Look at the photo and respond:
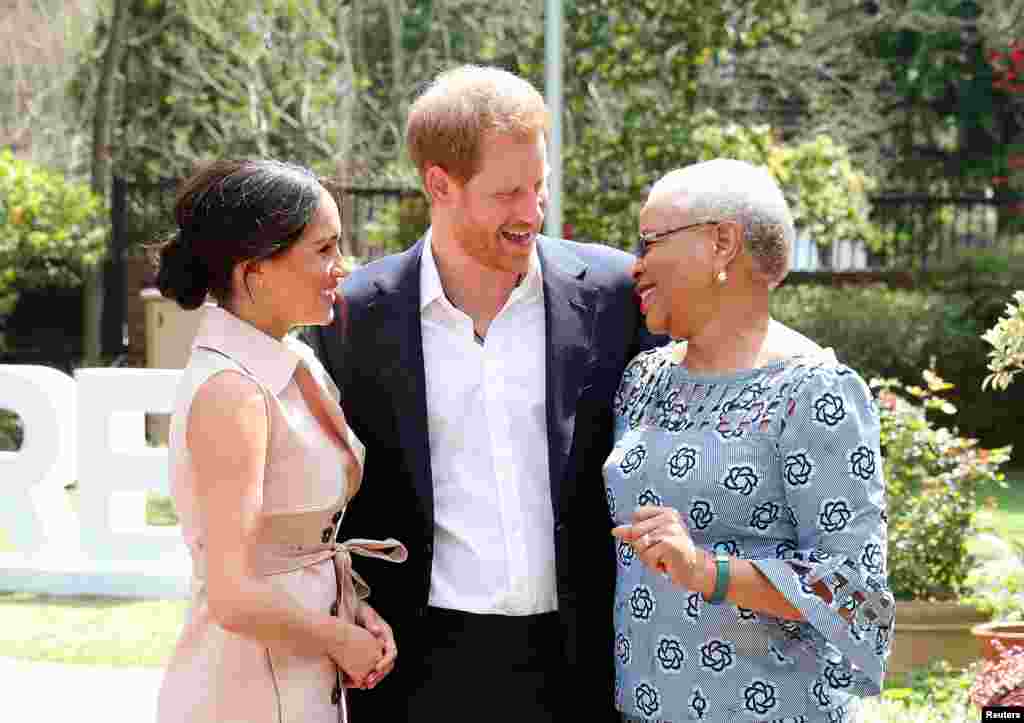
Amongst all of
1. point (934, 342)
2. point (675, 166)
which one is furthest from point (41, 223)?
point (934, 342)

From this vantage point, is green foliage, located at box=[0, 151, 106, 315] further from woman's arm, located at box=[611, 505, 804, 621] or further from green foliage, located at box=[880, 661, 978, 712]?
woman's arm, located at box=[611, 505, 804, 621]

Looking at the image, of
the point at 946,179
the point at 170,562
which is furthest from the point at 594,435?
the point at 946,179

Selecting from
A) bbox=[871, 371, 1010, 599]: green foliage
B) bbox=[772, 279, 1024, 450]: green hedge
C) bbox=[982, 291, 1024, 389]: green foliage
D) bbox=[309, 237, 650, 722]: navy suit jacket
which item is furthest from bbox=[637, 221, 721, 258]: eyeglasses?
bbox=[772, 279, 1024, 450]: green hedge

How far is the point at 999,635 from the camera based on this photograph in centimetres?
534

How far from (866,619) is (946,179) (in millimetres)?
17100

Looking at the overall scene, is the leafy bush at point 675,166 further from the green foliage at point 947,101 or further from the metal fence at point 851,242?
the green foliage at point 947,101

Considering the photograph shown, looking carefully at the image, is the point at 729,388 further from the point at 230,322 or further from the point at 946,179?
the point at 946,179

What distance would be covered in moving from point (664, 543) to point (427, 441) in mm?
724

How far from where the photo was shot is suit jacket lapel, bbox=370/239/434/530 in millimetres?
3074

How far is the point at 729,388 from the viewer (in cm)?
272

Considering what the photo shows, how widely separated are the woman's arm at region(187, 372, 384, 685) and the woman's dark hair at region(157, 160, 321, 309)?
23 cm

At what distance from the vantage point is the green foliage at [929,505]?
680 cm

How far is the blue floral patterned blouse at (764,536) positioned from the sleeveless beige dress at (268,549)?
534 millimetres

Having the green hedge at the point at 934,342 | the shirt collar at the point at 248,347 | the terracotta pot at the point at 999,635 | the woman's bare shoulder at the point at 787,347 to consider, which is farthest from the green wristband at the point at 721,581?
the green hedge at the point at 934,342
